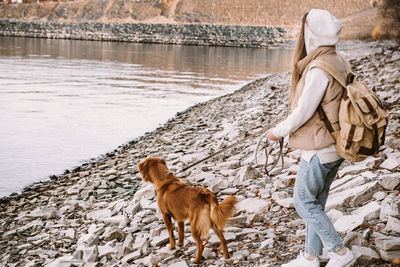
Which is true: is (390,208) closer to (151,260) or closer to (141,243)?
(151,260)

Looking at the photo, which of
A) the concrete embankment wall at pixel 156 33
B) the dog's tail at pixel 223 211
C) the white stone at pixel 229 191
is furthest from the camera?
the concrete embankment wall at pixel 156 33

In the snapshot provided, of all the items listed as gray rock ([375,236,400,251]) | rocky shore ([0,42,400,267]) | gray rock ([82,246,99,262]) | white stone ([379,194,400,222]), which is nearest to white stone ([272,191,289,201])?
rocky shore ([0,42,400,267])

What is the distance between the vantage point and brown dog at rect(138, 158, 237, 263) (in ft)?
13.5

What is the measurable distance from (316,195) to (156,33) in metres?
85.2

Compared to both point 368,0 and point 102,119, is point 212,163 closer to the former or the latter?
point 102,119

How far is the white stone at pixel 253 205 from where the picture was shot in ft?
18.4

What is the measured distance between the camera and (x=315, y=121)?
3258mm

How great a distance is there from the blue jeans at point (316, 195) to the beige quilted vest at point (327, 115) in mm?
131

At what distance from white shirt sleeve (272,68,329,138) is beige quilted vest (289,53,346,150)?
0.06 m

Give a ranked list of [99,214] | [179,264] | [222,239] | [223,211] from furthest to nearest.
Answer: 1. [99,214]
2. [179,264]
3. [222,239]
4. [223,211]

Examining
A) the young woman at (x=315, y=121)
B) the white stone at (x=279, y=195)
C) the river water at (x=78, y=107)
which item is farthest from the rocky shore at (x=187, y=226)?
the river water at (x=78, y=107)

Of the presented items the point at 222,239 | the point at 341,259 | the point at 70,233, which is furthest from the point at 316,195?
the point at 70,233

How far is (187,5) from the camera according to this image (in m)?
116

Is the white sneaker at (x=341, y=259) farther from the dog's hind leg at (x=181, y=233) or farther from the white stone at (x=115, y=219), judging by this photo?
the white stone at (x=115, y=219)
